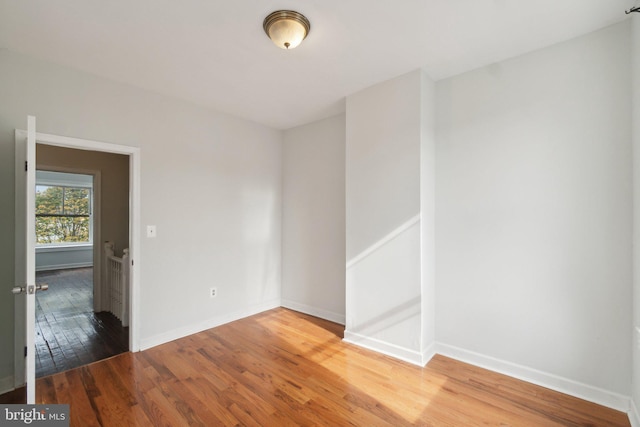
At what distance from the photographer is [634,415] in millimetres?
1801

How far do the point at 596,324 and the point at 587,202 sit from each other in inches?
34.5

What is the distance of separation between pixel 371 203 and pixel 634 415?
2303 mm

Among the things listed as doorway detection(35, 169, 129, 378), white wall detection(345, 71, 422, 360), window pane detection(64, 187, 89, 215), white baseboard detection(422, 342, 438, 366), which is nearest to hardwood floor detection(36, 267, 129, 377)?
doorway detection(35, 169, 129, 378)

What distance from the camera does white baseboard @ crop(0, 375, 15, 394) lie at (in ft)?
7.23

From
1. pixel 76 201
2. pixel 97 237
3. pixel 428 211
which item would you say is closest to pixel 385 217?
pixel 428 211

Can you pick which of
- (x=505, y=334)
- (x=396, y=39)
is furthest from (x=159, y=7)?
(x=505, y=334)

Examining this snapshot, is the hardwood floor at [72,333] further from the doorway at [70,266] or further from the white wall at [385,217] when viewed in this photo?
the white wall at [385,217]

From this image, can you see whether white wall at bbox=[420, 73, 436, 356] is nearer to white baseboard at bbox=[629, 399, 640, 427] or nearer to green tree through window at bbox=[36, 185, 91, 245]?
white baseboard at bbox=[629, 399, 640, 427]

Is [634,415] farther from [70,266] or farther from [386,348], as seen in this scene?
[70,266]

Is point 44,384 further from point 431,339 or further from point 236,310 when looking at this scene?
point 431,339

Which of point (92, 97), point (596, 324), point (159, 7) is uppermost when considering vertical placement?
point (159, 7)

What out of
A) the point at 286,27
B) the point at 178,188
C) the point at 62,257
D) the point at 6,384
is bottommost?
the point at 6,384

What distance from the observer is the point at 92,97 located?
2.65 m

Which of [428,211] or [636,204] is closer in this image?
[636,204]
